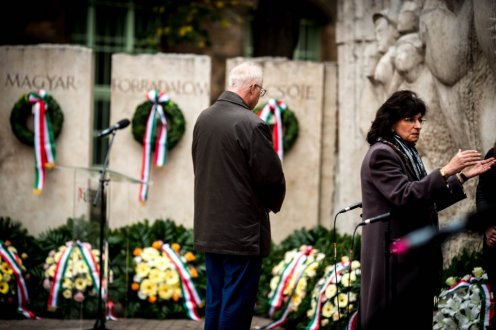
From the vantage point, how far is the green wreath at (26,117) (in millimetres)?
9367

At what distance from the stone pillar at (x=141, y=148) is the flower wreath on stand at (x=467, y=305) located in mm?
4156

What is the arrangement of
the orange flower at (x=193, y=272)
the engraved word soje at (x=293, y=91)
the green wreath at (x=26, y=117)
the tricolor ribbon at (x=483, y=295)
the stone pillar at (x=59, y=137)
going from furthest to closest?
the engraved word soje at (x=293, y=91) < the stone pillar at (x=59, y=137) < the green wreath at (x=26, y=117) < the orange flower at (x=193, y=272) < the tricolor ribbon at (x=483, y=295)

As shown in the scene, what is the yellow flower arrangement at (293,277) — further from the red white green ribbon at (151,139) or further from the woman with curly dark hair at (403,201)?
the woman with curly dark hair at (403,201)

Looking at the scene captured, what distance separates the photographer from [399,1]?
8.19 m

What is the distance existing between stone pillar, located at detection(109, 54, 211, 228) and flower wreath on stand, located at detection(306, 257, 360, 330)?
2674 millimetres

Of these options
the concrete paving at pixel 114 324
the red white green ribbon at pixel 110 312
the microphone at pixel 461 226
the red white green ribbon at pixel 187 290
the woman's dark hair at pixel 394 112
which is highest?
the woman's dark hair at pixel 394 112

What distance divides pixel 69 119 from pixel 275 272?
3.02m

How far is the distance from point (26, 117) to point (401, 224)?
5.72 meters

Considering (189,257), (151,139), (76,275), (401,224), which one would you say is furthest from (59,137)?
(401,224)

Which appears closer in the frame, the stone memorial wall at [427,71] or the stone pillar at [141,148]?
the stone memorial wall at [427,71]

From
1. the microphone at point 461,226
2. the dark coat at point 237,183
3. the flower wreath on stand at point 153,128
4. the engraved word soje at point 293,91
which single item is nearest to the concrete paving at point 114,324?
the flower wreath on stand at point 153,128

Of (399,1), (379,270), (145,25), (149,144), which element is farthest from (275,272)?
(145,25)

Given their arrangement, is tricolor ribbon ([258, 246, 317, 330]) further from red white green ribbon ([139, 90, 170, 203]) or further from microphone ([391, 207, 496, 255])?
microphone ([391, 207, 496, 255])

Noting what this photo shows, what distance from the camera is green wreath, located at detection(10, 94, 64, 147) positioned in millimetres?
9367
